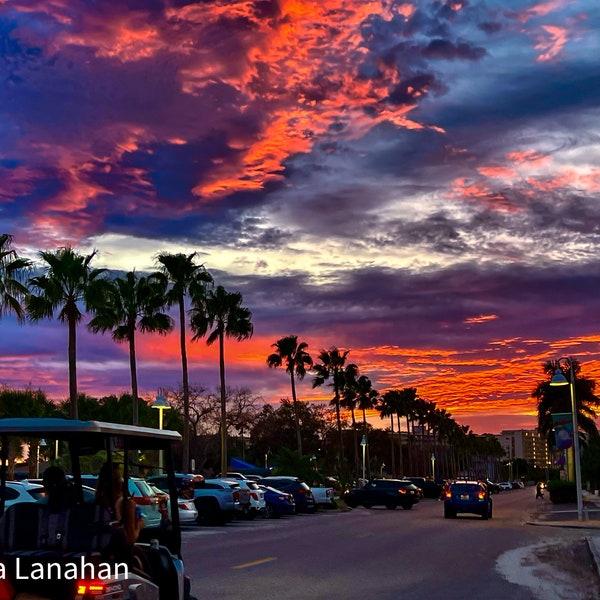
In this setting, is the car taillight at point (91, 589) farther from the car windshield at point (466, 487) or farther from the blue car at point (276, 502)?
the blue car at point (276, 502)

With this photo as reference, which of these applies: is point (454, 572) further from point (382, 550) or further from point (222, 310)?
point (222, 310)

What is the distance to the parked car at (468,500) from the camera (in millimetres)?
38750

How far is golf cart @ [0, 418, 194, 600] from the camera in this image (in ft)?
21.3

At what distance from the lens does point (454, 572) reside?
55.4ft

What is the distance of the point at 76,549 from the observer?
6836 millimetres

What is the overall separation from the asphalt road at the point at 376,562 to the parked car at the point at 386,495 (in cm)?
1949

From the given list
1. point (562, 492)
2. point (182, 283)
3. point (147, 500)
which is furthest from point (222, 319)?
point (147, 500)

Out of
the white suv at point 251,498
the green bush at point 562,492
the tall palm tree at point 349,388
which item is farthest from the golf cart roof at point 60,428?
the tall palm tree at point 349,388

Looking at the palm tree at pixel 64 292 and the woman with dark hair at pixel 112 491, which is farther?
the palm tree at pixel 64 292

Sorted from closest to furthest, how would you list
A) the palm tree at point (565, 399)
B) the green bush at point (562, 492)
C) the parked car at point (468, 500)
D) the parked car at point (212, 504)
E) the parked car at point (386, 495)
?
the parked car at point (212, 504) → the parked car at point (468, 500) → the parked car at point (386, 495) → the green bush at point (562, 492) → the palm tree at point (565, 399)

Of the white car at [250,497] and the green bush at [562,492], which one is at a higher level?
the white car at [250,497]

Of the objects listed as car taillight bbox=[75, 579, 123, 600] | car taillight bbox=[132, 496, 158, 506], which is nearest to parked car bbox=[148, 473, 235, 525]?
car taillight bbox=[132, 496, 158, 506]

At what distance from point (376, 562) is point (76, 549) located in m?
12.7

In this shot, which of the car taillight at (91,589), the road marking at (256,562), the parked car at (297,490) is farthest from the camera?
the parked car at (297,490)
